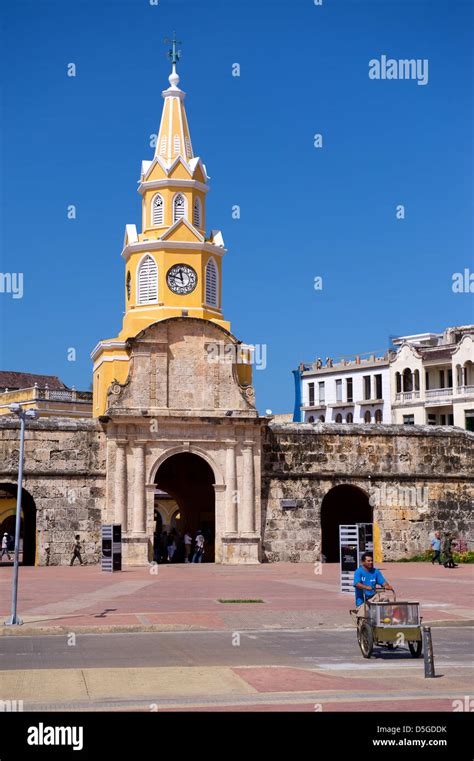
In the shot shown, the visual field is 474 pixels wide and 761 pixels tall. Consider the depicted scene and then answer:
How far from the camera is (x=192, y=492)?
50562 millimetres

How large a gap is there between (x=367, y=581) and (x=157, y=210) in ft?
107

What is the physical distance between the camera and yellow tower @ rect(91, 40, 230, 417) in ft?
155

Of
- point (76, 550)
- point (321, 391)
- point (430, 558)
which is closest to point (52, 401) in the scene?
point (321, 391)

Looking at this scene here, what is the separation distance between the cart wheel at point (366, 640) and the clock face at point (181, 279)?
30.9 m

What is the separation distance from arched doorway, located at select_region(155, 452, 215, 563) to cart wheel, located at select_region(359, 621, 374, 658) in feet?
101

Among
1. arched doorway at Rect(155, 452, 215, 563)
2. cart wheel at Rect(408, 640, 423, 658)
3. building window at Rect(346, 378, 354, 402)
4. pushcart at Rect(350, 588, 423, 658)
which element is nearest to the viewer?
pushcart at Rect(350, 588, 423, 658)

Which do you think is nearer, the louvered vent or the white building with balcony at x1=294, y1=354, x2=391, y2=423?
the louvered vent

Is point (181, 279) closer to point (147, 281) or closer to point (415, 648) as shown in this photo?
point (147, 281)

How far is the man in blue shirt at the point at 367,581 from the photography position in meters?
18.4

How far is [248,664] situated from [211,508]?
3258cm

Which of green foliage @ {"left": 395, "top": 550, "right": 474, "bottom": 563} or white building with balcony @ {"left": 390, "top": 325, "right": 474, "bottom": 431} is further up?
white building with balcony @ {"left": 390, "top": 325, "right": 474, "bottom": 431}

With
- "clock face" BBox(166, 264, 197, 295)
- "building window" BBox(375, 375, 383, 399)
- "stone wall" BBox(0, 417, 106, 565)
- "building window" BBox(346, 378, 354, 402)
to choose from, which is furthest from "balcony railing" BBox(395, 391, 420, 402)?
"stone wall" BBox(0, 417, 106, 565)

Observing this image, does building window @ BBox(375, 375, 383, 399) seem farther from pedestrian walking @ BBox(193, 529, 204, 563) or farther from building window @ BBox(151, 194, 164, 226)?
pedestrian walking @ BBox(193, 529, 204, 563)
